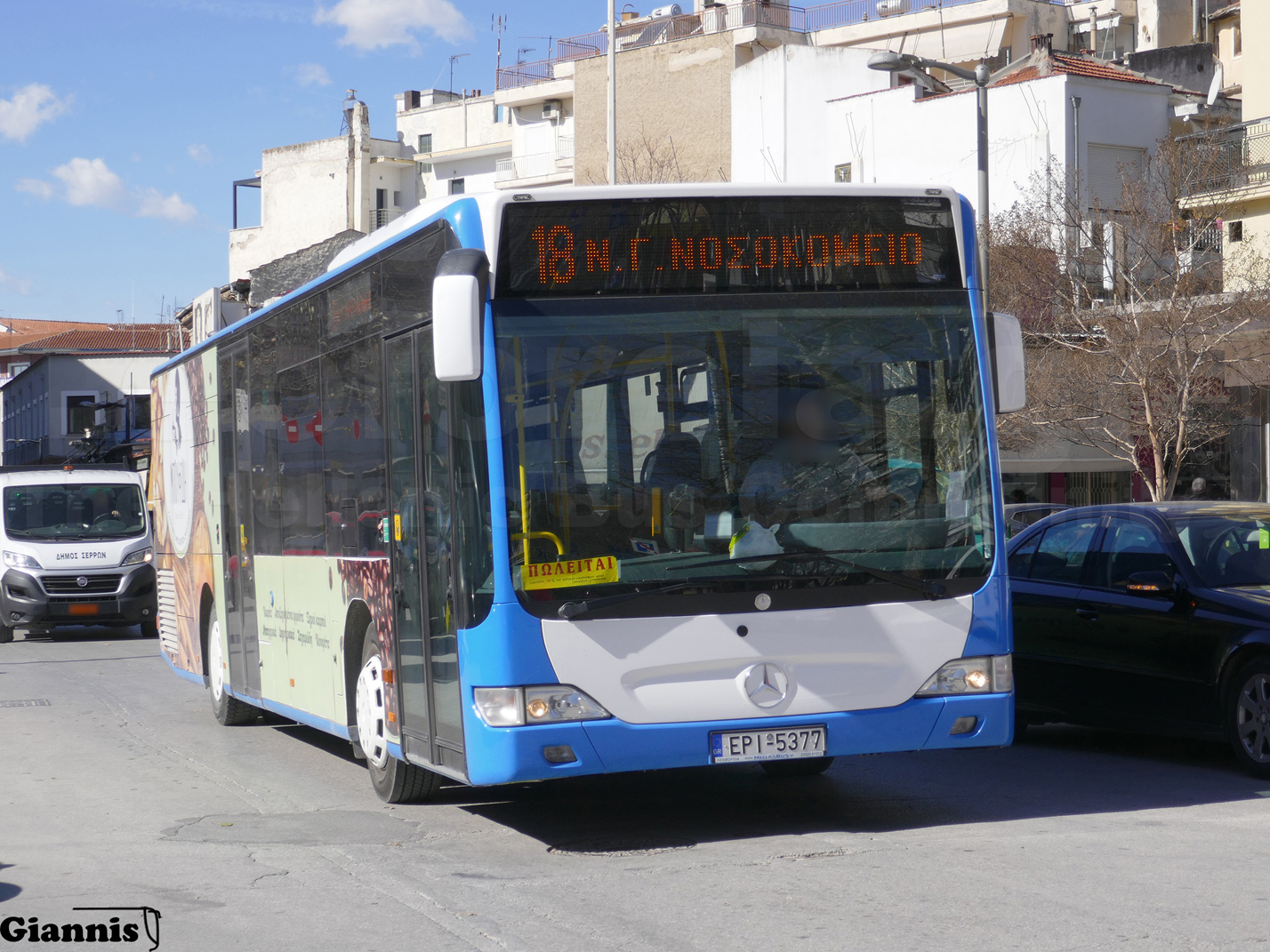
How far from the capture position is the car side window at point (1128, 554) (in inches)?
382

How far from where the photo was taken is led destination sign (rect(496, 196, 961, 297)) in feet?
23.5

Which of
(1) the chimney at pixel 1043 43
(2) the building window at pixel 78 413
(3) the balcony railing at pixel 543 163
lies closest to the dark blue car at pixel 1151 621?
(1) the chimney at pixel 1043 43

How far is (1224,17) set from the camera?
6162cm

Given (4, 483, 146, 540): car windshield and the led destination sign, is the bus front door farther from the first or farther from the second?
(4, 483, 146, 540): car windshield

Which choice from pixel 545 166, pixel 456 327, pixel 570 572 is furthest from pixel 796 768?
pixel 545 166

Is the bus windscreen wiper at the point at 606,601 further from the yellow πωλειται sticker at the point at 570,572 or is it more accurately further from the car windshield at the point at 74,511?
the car windshield at the point at 74,511

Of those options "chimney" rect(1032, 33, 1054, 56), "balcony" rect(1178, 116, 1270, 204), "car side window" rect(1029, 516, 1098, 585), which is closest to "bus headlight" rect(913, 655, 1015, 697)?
"car side window" rect(1029, 516, 1098, 585)

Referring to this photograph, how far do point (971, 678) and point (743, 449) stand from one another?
1.52m

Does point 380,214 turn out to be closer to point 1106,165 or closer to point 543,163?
point 543,163

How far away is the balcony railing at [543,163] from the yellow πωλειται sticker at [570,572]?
64631 mm

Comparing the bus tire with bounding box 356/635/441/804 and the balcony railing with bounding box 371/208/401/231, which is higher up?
the balcony railing with bounding box 371/208/401/231

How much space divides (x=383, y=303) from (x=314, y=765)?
361 cm

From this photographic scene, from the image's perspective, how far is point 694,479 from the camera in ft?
23.1

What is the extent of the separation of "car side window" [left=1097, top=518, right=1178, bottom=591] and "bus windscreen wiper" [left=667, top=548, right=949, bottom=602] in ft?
9.21
